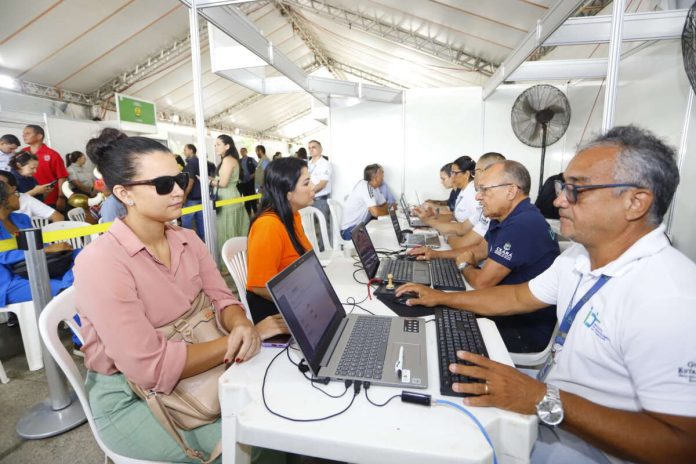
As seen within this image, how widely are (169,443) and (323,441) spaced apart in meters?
0.62

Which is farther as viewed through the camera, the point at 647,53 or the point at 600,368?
the point at 647,53

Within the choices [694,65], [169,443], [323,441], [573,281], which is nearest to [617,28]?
[694,65]

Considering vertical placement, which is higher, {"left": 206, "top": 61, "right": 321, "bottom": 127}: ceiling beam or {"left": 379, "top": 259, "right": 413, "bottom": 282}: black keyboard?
{"left": 206, "top": 61, "right": 321, "bottom": 127}: ceiling beam

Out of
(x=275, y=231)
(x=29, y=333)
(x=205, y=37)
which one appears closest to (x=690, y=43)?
(x=275, y=231)

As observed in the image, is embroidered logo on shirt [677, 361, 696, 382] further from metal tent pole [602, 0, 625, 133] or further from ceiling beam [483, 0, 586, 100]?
ceiling beam [483, 0, 586, 100]

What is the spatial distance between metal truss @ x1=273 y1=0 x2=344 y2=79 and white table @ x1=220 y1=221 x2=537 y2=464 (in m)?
7.56

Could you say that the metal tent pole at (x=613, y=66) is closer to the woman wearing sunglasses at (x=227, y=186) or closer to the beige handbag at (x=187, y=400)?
the beige handbag at (x=187, y=400)

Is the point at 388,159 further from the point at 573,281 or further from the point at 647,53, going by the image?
the point at 573,281

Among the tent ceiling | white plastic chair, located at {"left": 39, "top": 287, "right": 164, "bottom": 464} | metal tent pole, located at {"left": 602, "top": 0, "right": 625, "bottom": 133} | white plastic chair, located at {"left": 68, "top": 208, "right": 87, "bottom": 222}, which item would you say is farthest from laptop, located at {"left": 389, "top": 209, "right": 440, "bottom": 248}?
white plastic chair, located at {"left": 68, "top": 208, "right": 87, "bottom": 222}

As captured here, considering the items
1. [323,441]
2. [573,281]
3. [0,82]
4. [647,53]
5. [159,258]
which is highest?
[0,82]

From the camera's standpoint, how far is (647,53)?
3.50 metres

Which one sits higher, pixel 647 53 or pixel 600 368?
pixel 647 53

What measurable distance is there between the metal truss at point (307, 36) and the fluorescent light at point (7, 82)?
201 inches

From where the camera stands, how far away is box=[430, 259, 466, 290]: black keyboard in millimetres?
1702
